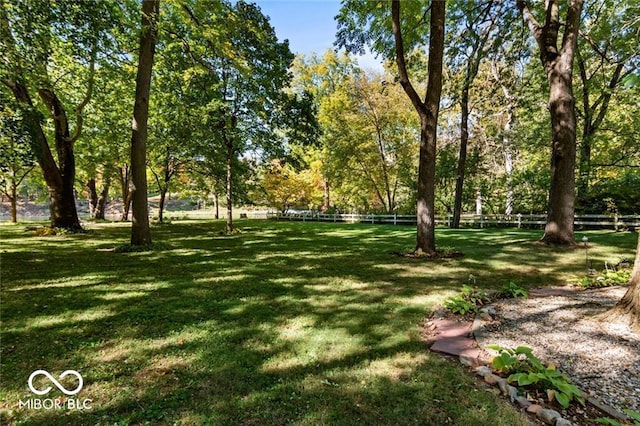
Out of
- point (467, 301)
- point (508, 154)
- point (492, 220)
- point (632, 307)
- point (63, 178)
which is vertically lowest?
point (467, 301)

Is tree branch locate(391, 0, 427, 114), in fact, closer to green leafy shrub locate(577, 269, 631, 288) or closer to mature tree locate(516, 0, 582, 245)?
mature tree locate(516, 0, 582, 245)

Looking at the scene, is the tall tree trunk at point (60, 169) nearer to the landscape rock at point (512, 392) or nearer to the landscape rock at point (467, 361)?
the landscape rock at point (467, 361)

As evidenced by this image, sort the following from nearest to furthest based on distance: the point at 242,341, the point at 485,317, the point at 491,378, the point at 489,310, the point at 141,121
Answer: the point at 491,378
the point at 242,341
the point at 485,317
the point at 489,310
the point at 141,121

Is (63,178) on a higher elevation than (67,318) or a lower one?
higher

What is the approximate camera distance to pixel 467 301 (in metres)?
4.12

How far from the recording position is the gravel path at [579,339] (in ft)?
7.57

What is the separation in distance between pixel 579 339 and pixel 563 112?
663 cm

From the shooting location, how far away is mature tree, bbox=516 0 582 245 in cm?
737

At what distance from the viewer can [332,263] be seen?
6.76 m

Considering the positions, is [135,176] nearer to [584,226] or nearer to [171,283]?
[171,283]

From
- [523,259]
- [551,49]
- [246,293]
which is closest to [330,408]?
[246,293]

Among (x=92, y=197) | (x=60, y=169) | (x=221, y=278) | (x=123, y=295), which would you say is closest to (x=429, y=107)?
(x=221, y=278)

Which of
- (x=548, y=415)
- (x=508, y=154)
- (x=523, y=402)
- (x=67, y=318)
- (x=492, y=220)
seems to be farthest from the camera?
(x=508, y=154)

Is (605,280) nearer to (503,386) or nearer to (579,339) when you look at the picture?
(579,339)
